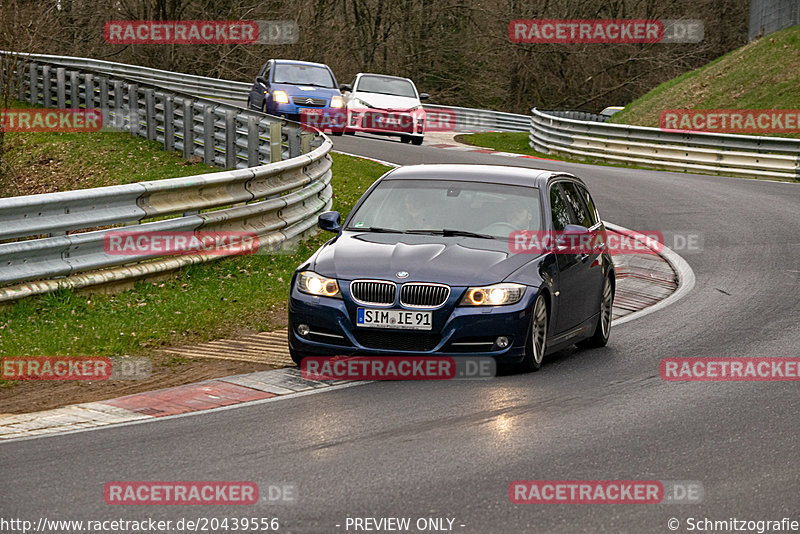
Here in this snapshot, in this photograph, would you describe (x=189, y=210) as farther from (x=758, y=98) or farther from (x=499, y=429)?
(x=758, y=98)

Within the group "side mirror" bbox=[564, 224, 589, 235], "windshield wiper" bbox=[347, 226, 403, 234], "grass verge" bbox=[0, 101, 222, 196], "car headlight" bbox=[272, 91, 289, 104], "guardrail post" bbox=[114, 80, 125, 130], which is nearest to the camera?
"windshield wiper" bbox=[347, 226, 403, 234]

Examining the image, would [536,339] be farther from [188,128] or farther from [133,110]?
[133,110]

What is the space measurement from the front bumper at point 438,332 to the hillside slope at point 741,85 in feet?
88.4

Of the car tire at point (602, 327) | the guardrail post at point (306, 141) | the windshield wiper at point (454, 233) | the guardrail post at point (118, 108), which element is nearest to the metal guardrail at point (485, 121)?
the guardrail post at point (118, 108)

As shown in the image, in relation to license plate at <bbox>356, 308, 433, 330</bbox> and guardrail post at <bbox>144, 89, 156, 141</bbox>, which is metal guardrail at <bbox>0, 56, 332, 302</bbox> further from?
license plate at <bbox>356, 308, 433, 330</bbox>

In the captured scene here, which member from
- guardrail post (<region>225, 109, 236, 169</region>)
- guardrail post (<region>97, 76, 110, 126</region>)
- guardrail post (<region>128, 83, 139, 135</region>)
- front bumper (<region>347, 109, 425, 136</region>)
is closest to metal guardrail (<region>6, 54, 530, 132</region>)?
front bumper (<region>347, 109, 425, 136</region>)

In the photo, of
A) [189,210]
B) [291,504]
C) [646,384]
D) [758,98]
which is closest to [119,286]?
[189,210]

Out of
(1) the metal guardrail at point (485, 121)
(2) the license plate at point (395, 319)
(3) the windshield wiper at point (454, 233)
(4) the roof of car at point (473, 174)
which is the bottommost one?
(1) the metal guardrail at point (485, 121)

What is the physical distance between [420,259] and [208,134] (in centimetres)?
1286

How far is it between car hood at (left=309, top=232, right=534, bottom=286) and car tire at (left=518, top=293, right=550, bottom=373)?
13.7 inches

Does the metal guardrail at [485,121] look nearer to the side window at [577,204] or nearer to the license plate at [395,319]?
the side window at [577,204]

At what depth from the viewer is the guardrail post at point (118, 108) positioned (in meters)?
25.6

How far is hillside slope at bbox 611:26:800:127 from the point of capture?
34938 mm

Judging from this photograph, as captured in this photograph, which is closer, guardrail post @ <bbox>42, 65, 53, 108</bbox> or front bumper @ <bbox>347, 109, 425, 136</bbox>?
front bumper @ <bbox>347, 109, 425, 136</bbox>
